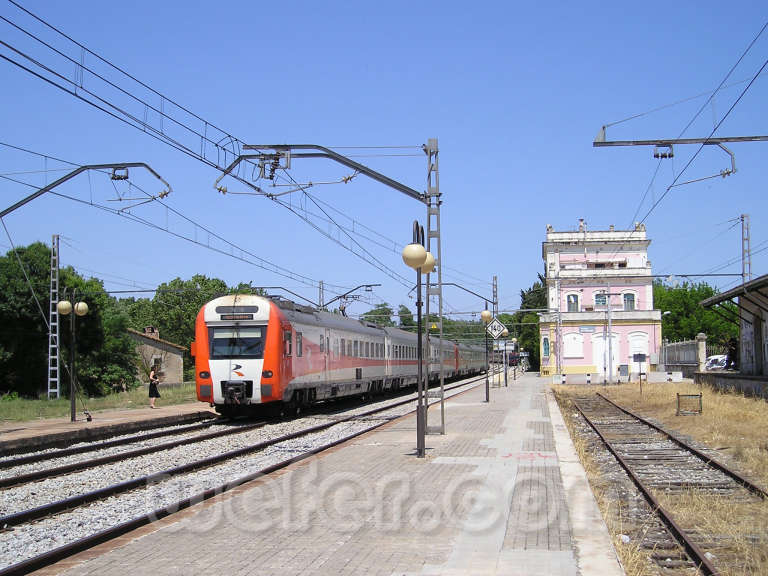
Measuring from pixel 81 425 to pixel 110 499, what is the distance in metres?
10.1

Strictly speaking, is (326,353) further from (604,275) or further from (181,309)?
(181,309)

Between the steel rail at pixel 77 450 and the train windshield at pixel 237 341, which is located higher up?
the train windshield at pixel 237 341

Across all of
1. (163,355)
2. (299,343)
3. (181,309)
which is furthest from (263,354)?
(181,309)

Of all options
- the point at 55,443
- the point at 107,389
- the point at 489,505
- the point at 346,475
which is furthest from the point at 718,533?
the point at 107,389

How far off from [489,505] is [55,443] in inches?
453

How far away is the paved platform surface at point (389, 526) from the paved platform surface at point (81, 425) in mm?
6825

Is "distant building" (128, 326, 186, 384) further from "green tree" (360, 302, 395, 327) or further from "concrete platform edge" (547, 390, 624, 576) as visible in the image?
"concrete platform edge" (547, 390, 624, 576)

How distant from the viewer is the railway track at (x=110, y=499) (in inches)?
306

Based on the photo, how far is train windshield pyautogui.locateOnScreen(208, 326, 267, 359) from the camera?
2117 cm

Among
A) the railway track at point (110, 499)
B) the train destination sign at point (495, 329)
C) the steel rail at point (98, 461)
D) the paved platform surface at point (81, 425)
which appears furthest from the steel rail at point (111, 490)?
the train destination sign at point (495, 329)

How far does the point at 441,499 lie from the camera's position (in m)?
9.65

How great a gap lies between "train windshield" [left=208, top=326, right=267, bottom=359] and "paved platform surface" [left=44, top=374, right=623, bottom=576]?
8.00m

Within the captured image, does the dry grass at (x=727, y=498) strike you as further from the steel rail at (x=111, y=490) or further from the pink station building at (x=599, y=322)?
the pink station building at (x=599, y=322)

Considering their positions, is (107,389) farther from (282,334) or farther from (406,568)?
(406,568)
